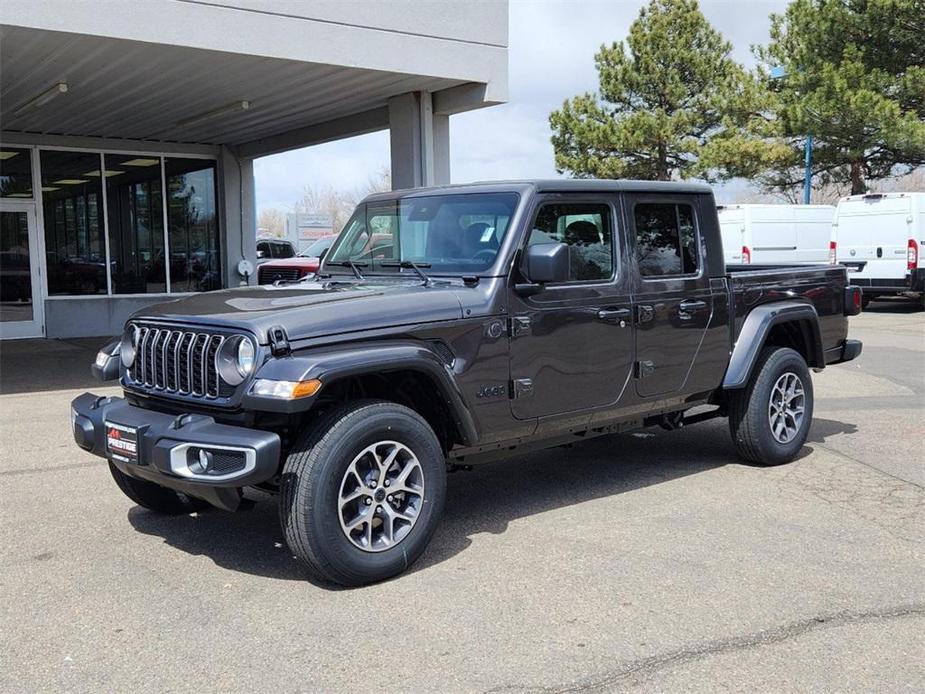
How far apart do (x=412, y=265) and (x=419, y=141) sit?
691 centimetres

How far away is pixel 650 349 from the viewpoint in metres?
5.60

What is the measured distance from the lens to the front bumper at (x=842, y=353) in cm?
708

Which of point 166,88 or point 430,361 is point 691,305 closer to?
point 430,361

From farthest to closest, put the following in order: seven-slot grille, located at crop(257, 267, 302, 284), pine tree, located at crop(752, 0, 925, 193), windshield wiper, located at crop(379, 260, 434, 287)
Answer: pine tree, located at crop(752, 0, 925, 193) < seven-slot grille, located at crop(257, 267, 302, 284) < windshield wiper, located at crop(379, 260, 434, 287)

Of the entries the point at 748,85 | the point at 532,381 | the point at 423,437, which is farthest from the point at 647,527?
the point at 748,85

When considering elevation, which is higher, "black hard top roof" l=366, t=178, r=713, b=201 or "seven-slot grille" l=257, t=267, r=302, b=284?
"black hard top roof" l=366, t=178, r=713, b=201

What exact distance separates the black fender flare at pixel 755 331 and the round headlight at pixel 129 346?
12.2 ft

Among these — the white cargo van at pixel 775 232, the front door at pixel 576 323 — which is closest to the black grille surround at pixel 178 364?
the front door at pixel 576 323

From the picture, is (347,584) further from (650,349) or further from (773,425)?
(773,425)

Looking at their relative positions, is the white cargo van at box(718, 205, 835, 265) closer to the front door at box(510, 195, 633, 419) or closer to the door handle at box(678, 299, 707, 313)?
the door handle at box(678, 299, 707, 313)

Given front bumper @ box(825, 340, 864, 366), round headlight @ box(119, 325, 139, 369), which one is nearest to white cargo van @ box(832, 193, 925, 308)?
front bumper @ box(825, 340, 864, 366)

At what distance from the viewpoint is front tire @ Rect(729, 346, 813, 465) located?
636 centimetres

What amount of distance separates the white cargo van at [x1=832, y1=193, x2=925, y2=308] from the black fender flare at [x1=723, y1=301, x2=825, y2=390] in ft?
43.4

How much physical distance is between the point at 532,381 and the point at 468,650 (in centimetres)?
170
